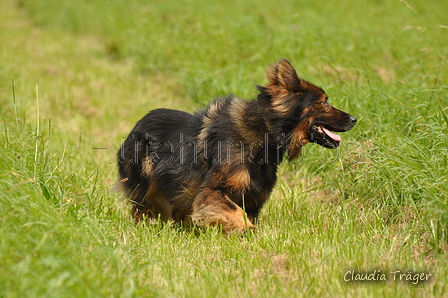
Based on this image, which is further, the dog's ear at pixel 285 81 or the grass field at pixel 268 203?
the dog's ear at pixel 285 81

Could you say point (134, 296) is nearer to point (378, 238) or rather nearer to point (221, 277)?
point (221, 277)

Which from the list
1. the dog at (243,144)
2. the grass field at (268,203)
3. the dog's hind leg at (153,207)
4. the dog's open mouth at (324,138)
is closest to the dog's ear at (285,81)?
the dog at (243,144)

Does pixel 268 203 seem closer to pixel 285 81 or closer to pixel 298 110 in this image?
pixel 298 110

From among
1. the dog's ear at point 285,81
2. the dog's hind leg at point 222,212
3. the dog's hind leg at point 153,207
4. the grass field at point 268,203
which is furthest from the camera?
the dog's hind leg at point 153,207

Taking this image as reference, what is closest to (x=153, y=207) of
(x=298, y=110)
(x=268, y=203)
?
(x=268, y=203)

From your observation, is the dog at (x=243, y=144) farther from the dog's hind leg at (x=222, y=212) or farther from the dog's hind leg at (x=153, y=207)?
the dog's hind leg at (x=153, y=207)

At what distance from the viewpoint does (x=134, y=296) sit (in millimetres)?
2805

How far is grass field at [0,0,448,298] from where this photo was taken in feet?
9.97

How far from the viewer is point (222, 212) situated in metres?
4.20

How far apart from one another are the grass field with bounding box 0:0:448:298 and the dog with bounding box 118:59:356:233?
29 centimetres

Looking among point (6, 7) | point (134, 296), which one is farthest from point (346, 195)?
point (6, 7)

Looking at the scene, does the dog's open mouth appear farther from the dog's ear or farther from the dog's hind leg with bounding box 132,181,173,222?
the dog's hind leg with bounding box 132,181,173,222

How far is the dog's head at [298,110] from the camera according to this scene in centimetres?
427

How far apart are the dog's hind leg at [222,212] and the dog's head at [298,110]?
2.47ft
